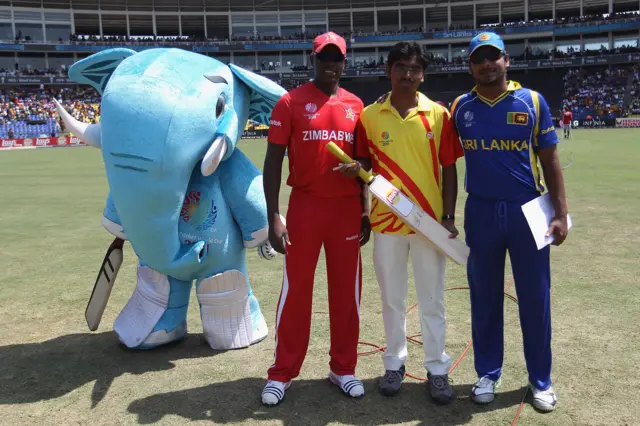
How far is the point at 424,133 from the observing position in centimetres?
339

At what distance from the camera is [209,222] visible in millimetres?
4043

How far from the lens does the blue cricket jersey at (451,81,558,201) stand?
326 centimetres

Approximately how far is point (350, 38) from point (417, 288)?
51.2 m

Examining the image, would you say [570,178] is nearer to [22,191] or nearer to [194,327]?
[194,327]

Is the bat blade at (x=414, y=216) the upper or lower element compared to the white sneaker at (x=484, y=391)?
upper

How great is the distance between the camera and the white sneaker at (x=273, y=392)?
134 inches

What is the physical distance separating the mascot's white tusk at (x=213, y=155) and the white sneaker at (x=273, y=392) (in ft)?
4.55

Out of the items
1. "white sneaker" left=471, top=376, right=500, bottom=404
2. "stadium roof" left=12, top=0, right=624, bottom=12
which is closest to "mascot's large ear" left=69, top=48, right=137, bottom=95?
"white sneaker" left=471, top=376, right=500, bottom=404

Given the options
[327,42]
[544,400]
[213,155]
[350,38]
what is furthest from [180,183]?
[350,38]

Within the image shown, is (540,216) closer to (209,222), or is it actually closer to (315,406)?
(315,406)

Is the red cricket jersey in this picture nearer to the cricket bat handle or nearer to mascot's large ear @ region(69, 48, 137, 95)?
the cricket bat handle

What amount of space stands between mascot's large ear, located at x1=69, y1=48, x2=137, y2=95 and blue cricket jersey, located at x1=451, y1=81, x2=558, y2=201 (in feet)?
Result: 8.41

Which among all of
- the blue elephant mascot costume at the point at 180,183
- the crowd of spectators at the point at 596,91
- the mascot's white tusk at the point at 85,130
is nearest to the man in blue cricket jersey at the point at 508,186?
the blue elephant mascot costume at the point at 180,183

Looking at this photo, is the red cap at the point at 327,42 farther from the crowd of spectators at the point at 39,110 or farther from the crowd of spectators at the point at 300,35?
the crowd of spectators at the point at 300,35
